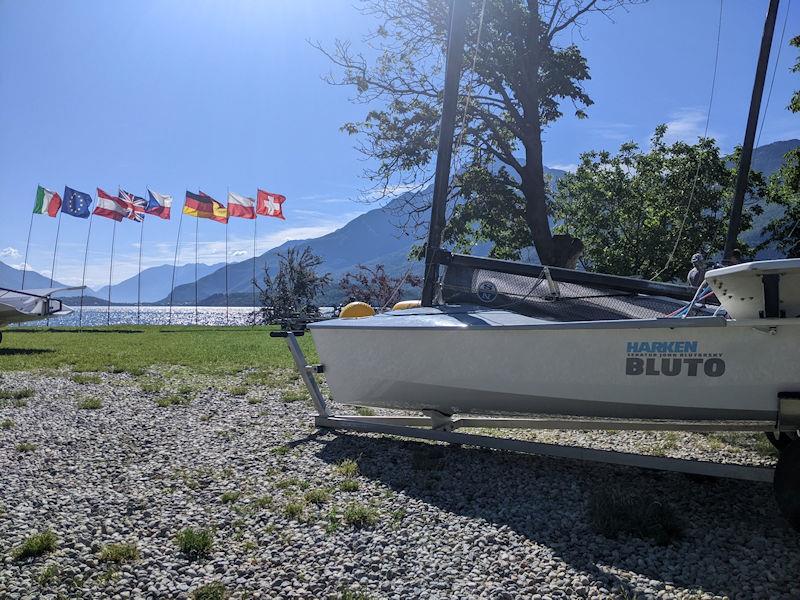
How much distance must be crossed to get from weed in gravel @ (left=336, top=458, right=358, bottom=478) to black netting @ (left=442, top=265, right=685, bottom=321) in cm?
198

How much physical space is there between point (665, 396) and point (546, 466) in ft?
4.99

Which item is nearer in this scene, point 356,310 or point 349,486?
point 349,486

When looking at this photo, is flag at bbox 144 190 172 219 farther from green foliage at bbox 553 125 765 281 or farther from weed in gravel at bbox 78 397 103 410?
weed in gravel at bbox 78 397 103 410

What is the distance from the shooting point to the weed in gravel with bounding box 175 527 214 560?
3596 mm

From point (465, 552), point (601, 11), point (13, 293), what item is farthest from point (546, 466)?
point (13, 293)

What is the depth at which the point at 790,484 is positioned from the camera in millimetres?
3787

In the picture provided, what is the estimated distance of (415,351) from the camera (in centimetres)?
532

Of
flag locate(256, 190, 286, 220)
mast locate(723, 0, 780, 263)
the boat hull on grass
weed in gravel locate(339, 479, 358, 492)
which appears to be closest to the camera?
the boat hull on grass

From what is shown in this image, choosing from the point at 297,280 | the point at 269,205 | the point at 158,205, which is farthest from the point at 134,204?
the point at 297,280

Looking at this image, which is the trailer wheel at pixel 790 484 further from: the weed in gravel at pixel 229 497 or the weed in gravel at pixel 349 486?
the weed in gravel at pixel 229 497

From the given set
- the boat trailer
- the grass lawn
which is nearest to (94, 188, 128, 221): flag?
the grass lawn

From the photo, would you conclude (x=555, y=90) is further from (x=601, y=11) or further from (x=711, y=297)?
(x=711, y=297)

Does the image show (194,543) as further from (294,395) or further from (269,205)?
(269,205)

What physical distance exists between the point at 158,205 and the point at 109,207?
3.12m
